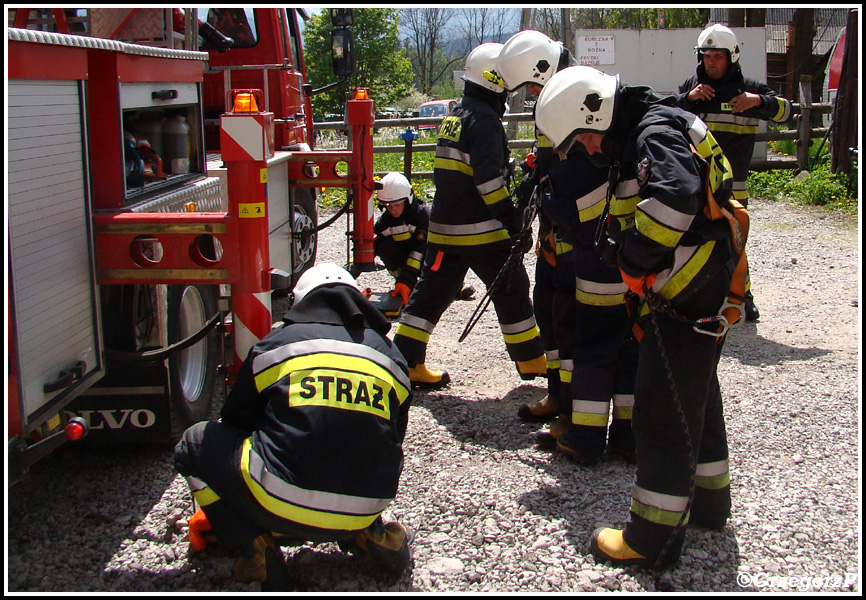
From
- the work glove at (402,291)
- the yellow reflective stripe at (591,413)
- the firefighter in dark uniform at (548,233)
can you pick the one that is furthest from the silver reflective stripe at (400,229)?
the yellow reflective stripe at (591,413)

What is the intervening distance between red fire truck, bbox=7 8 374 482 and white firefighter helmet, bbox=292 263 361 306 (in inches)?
Result: 11.5

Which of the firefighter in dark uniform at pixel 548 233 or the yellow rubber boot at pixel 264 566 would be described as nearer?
the yellow rubber boot at pixel 264 566

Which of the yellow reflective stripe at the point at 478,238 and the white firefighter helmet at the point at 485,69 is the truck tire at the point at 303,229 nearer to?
the yellow reflective stripe at the point at 478,238

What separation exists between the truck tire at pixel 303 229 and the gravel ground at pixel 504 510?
90.9 inches

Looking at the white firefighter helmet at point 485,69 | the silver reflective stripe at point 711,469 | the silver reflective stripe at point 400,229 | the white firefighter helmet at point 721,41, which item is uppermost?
the white firefighter helmet at point 721,41

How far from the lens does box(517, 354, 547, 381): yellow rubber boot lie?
5.02m

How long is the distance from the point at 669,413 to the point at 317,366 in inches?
50.1

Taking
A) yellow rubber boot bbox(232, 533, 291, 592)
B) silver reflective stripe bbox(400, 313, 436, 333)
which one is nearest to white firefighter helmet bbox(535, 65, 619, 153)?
yellow rubber boot bbox(232, 533, 291, 592)

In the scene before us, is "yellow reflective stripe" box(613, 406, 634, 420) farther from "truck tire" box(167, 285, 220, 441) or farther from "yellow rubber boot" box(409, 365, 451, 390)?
"truck tire" box(167, 285, 220, 441)

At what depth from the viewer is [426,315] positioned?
5012mm

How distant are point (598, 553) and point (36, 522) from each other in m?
2.27

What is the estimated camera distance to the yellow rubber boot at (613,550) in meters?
3.11

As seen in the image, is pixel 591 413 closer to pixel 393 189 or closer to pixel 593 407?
pixel 593 407

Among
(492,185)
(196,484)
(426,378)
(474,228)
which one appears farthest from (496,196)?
(196,484)
